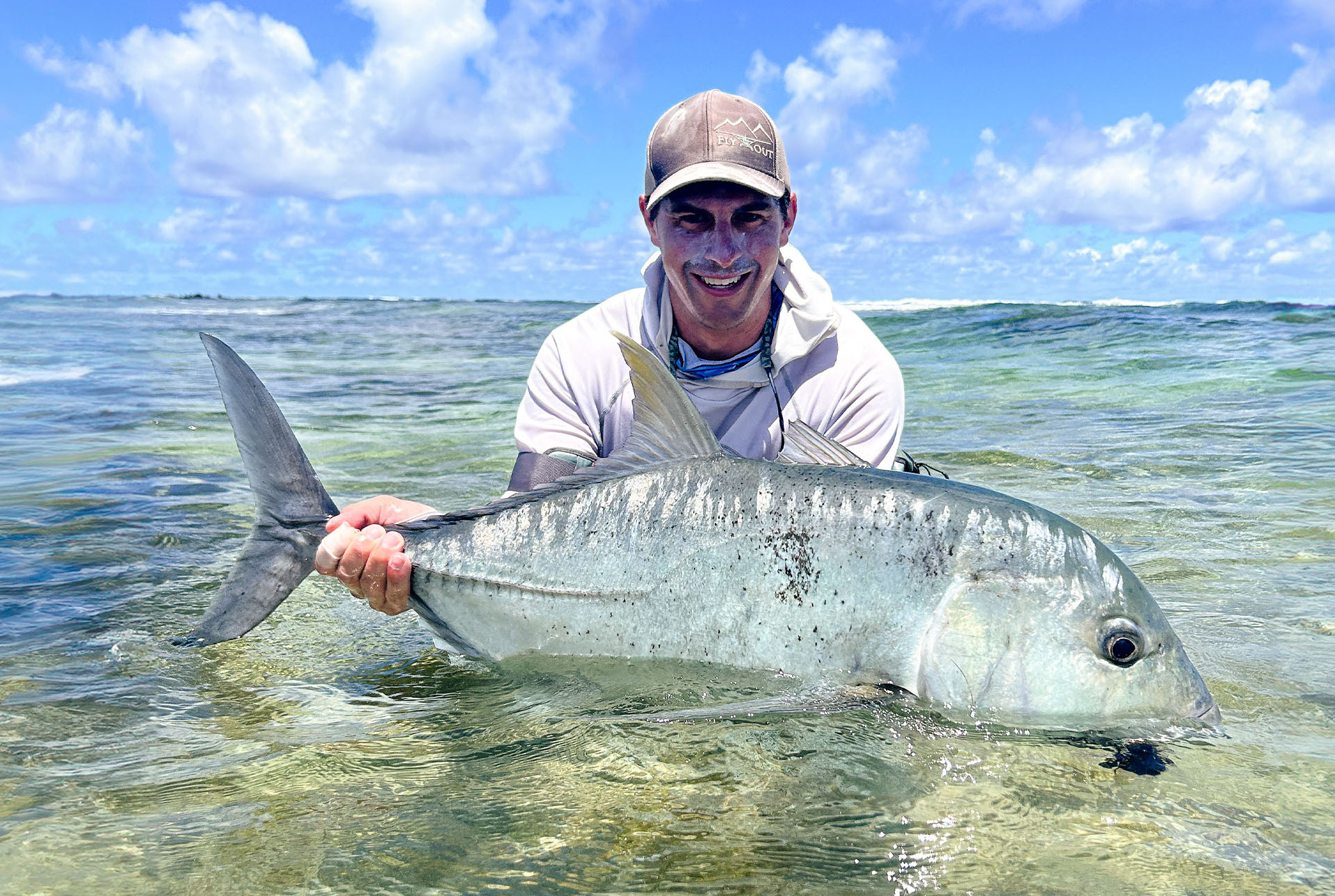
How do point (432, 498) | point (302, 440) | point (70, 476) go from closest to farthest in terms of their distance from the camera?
point (432, 498)
point (70, 476)
point (302, 440)

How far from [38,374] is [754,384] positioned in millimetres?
14288

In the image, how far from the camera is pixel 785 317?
3.69 meters

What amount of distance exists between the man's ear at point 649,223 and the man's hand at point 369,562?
1.47 m

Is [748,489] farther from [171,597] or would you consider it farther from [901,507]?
[171,597]

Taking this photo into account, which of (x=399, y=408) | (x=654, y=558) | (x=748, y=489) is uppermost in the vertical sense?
(x=399, y=408)

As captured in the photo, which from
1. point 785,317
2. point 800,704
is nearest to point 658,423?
point 800,704

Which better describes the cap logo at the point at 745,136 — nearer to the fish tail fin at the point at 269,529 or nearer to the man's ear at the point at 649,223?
the man's ear at the point at 649,223

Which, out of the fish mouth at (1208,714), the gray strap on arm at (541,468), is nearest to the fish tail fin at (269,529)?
the gray strap on arm at (541,468)

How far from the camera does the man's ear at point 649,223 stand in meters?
3.70

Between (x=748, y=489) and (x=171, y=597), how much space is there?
8.77 ft

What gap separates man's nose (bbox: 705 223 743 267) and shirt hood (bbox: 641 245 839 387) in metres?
0.34

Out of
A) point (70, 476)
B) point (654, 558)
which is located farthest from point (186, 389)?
point (654, 558)

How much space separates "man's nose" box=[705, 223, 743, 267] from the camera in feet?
11.3

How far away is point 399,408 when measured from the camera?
11.6 m
